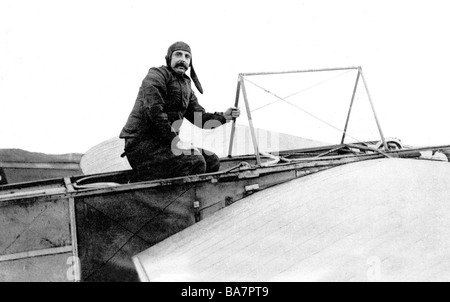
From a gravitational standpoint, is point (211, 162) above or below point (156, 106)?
below

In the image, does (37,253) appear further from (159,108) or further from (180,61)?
(180,61)

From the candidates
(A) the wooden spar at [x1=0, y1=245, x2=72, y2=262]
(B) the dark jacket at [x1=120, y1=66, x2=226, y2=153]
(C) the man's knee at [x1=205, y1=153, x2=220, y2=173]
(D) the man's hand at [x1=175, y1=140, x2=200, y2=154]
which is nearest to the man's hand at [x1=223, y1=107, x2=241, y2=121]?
(B) the dark jacket at [x1=120, y1=66, x2=226, y2=153]

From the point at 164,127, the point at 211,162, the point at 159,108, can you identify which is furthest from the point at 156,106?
the point at 211,162

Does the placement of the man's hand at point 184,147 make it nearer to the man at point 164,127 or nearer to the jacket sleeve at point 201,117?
the man at point 164,127

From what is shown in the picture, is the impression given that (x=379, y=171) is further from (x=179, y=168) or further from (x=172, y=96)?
(x=172, y=96)

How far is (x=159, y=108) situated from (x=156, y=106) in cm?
4

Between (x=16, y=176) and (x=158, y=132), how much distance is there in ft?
25.7

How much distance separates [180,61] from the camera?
564cm

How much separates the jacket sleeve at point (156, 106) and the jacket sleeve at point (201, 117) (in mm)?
917

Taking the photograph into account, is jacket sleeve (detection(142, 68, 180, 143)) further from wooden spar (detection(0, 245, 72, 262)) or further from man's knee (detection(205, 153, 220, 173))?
wooden spar (detection(0, 245, 72, 262))

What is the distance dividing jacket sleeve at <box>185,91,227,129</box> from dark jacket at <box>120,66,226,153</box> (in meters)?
0.06

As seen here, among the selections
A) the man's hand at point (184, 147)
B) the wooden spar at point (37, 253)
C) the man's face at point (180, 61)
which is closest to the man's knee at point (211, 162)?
the man's hand at point (184, 147)

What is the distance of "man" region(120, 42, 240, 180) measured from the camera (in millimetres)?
5281

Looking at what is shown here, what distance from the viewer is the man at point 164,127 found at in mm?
5281
